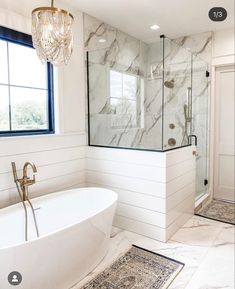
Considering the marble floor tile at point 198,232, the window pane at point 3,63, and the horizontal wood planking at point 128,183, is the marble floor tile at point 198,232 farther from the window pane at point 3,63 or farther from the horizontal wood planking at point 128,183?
the window pane at point 3,63

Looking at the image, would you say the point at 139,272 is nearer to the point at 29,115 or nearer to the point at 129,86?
the point at 29,115

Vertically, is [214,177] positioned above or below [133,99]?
below

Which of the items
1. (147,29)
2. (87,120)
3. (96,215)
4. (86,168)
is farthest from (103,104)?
(96,215)

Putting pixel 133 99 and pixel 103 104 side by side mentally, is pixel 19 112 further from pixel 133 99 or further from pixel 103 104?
pixel 133 99

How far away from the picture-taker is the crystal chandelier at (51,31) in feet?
5.82

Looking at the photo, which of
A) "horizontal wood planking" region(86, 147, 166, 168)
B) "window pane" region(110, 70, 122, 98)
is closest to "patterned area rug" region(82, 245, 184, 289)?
"horizontal wood planking" region(86, 147, 166, 168)

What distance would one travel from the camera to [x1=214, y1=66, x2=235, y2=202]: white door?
143 inches

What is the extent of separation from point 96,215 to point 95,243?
256 mm

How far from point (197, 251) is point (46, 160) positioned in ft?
5.69

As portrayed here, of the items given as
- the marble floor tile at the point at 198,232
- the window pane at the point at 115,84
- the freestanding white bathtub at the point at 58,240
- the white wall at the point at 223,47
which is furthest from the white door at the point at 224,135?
the freestanding white bathtub at the point at 58,240

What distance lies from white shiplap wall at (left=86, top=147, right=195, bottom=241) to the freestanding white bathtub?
0.37 m

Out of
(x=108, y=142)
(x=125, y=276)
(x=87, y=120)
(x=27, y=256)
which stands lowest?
(x=125, y=276)

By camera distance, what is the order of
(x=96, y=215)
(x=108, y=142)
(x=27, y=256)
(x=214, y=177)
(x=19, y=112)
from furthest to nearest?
(x=214, y=177), (x=108, y=142), (x=19, y=112), (x=96, y=215), (x=27, y=256)

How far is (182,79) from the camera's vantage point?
3.31 meters
